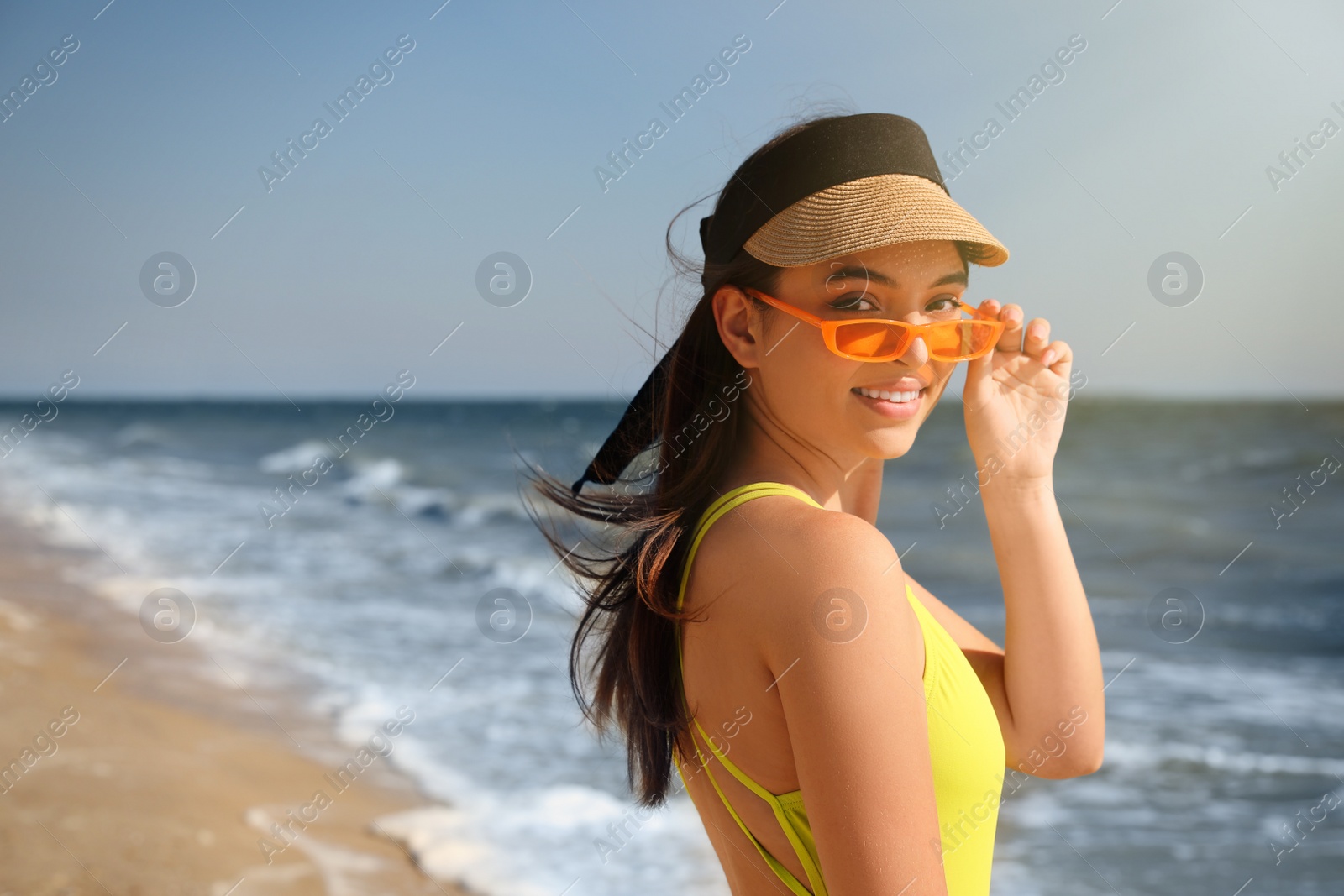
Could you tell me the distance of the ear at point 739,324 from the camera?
174 cm

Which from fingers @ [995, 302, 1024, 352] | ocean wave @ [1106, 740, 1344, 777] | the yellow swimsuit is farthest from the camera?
ocean wave @ [1106, 740, 1344, 777]

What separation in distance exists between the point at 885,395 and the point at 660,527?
44 cm

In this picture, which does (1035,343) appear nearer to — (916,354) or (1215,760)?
(916,354)

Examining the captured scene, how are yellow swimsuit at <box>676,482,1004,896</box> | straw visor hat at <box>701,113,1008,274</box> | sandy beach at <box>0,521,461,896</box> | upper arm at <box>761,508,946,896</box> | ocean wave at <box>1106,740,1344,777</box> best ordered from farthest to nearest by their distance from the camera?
ocean wave at <box>1106,740,1344,777</box>
sandy beach at <box>0,521,461,896</box>
straw visor hat at <box>701,113,1008,274</box>
yellow swimsuit at <box>676,482,1004,896</box>
upper arm at <box>761,508,946,896</box>

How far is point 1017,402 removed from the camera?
203 centimetres

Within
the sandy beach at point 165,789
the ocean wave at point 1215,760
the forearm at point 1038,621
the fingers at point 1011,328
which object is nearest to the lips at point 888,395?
the fingers at point 1011,328

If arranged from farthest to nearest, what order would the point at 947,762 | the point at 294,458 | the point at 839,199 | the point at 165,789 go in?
1. the point at 294,458
2. the point at 165,789
3. the point at 839,199
4. the point at 947,762

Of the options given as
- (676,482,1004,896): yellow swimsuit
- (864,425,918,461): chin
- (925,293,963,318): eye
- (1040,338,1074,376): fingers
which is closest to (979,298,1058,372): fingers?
(1040,338,1074,376): fingers

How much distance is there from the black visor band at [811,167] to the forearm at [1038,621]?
0.70m

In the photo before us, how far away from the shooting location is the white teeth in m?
1.67

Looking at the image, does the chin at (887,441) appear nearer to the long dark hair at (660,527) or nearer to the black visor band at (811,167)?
the long dark hair at (660,527)

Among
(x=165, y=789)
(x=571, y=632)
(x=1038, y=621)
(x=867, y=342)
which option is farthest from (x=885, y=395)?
(x=571, y=632)

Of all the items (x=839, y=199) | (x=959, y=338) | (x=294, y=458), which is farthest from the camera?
(x=294, y=458)

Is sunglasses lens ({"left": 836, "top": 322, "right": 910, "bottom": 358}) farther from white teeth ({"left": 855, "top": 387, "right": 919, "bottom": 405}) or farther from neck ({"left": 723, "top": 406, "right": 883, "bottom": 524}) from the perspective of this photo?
neck ({"left": 723, "top": 406, "right": 883, "bottom": 524})
